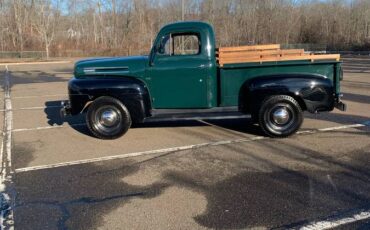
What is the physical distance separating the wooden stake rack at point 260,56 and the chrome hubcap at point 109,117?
2.26 metres

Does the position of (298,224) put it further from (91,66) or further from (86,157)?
(91,66)

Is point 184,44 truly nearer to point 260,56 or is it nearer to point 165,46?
point 165,46

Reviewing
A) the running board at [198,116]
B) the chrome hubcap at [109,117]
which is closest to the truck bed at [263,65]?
the running board at [198,116]

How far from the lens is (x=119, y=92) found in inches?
312

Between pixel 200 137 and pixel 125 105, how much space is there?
157 centimetres

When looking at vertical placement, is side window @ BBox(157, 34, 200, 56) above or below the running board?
above

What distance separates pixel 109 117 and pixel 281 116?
129 inches

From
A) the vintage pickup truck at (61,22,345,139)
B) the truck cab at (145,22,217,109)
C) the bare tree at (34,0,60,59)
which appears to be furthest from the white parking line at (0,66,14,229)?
the bare tree at (34,0,60,59)

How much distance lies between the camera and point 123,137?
27.1 feet

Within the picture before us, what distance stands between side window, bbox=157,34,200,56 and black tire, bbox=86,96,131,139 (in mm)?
1365

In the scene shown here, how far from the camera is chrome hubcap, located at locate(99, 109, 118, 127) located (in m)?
8.05

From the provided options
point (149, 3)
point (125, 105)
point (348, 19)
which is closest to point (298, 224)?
point (125, 105)

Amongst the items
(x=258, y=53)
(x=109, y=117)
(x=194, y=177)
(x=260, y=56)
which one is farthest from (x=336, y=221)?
(x=109, y=117)

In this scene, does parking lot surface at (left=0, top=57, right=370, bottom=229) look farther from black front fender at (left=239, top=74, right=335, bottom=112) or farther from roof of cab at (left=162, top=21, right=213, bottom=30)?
roof of cab at (left=162, top=21, right=213, bottom=30)
